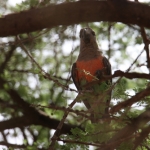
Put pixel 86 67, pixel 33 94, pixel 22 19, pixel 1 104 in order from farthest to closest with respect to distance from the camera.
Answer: pixel 33 94, pixel 1 104, pixel 86 67, pixel 22 19

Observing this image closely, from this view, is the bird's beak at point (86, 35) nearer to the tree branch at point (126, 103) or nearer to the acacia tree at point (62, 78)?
the acacia tree at point (62, 78)

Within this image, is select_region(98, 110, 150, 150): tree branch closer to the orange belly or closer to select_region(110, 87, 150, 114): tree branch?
select_region(110, 87, 150, 114): tree branch

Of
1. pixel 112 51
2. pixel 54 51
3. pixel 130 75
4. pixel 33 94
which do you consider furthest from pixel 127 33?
pixel 130 75

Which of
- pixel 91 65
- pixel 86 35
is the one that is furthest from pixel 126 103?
pixel 86 35

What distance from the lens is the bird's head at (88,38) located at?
298 inches

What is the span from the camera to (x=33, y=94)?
26.9ft

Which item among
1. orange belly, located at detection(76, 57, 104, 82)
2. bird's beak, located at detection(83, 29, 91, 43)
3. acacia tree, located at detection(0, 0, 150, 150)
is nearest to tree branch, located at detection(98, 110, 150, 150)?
acacia tree, located at detection(0, 0, 150, 150)

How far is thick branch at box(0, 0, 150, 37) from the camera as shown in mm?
2928

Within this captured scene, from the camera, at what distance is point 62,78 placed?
5.31m

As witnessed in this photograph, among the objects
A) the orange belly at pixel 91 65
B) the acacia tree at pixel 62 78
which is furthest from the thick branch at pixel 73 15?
the orange belly at pixel 91 65

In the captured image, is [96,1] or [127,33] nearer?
[96,1]

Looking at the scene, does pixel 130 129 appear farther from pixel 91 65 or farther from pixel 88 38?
pixel 88 38

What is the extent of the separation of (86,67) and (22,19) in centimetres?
382

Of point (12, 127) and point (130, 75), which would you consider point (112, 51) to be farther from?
point (130, 75)
